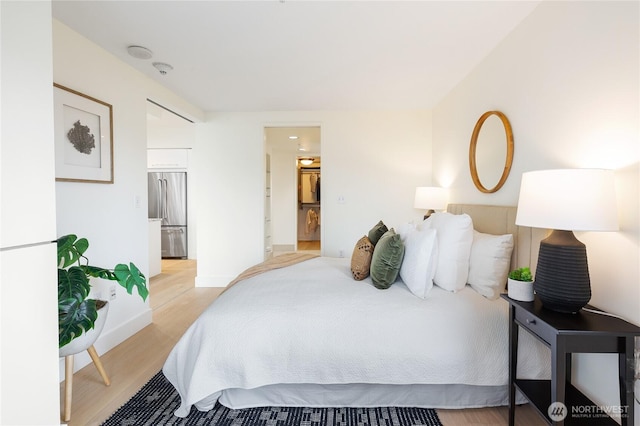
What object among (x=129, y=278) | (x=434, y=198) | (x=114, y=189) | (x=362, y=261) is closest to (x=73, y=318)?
(x=129, y=278)

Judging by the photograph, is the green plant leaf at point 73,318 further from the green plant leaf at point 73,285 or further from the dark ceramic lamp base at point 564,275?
the dark ceramic lamp base at point 564,275

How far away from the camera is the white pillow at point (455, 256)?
2.04 metres

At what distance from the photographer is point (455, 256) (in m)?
2.06

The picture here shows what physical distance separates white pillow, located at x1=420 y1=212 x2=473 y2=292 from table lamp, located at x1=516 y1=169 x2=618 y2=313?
1.95 feet

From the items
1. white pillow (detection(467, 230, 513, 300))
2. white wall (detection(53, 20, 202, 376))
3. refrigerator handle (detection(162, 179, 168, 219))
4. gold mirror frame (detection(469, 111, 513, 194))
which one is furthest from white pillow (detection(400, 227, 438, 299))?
refrigerator handle (detection(162, 179, 168, 219))

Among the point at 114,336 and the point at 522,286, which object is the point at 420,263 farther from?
the point at 114,336

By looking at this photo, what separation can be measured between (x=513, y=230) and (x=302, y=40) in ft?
6.70

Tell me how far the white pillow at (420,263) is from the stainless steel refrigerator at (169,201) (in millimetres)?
5407

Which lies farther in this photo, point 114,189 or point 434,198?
point 434,198

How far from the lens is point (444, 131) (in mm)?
3754

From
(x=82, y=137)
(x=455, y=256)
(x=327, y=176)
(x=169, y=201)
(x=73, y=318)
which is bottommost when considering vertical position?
(x=73, y=318)

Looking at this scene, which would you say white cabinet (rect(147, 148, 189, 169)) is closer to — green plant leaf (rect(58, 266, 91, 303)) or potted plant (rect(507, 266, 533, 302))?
green plant leaf (rect(58, 266, 91, 303))

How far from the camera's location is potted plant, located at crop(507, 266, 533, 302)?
1.54 metres

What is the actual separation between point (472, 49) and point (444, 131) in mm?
1299
